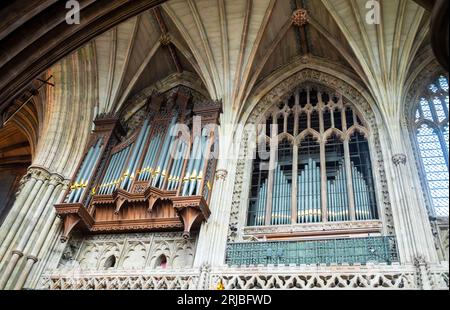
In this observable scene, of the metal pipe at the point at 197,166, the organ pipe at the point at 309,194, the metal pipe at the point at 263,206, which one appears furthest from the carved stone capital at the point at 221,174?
the organ pipe at the point at 309,194

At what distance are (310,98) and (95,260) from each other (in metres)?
8.36

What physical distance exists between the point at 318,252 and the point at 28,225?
734 cm

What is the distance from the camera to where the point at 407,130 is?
1164 centimetres

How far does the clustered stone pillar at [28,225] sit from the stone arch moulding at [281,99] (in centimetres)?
495

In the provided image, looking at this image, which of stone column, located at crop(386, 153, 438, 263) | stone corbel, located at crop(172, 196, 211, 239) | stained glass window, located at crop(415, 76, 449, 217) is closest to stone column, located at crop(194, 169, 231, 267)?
stone corbel, located at crop(172, 196, 211, 239)

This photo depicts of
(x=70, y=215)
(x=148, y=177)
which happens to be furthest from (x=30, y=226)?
(x=148, y=177)

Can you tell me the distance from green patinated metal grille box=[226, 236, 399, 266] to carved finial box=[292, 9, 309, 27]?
294 inches

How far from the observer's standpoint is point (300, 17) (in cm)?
1402

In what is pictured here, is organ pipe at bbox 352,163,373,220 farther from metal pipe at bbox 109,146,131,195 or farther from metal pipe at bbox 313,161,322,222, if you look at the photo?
metal pipe at bbox 109,146,131,195

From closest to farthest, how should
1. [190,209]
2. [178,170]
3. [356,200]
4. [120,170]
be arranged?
[190,209] → [356,200] → [178,170] → [120,170]

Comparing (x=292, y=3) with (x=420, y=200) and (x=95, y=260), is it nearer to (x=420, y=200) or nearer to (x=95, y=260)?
(x=420, y=200)

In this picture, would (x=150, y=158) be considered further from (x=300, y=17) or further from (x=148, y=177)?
(x=300, y=17)

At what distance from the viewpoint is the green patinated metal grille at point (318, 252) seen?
9445mm
